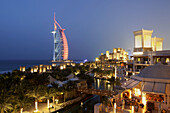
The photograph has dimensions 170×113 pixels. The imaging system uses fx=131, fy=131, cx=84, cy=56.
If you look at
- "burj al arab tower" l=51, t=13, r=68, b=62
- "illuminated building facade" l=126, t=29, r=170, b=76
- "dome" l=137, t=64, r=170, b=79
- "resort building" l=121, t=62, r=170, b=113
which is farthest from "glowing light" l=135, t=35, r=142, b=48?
"burj al arab tower" l=51, t=13, r=68, b=62

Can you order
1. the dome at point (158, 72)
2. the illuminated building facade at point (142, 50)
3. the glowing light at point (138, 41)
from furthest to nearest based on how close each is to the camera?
the glowing light at point (138, 41) → the illuminated building facade at point (142, 50) → the dome at point (158, 72)

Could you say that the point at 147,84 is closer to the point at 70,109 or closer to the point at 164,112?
the point at 164,112

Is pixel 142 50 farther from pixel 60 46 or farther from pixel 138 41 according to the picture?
pixel 60 46

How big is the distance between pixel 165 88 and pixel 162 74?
970 mm

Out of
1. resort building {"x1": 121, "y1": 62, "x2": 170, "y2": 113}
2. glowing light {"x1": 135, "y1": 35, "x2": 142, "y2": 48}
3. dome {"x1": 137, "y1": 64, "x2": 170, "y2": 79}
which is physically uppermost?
glowing light {"x1": 135, "y1": 35, "x2": 142, "y2": 48}

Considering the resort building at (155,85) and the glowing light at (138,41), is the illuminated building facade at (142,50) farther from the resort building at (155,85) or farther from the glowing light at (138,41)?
the resort building at (155,85)

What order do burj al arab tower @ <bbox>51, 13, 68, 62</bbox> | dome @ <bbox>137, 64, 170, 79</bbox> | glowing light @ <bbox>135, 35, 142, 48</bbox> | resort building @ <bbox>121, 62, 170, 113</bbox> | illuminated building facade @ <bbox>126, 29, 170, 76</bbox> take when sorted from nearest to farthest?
1. resort building @ <bbox>121, 62, 170, 113</bbox>
2. dome @ <bbox>137, 64, 170, 79</bbox>
3. illuminated building facade @ <bbox>126, 29, 170, 76</bbox>
4. glowing light @ <bbox>135, 35, 142, 48</bbox>
5. burj al arab tower @ <bbox>51, 13, 68, 62</bbox>

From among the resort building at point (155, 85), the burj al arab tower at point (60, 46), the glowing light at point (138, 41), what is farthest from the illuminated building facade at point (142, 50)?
the burj al arab tower at point (60, 46)

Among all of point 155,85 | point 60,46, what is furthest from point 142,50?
point 60,46

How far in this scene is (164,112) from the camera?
248 inches

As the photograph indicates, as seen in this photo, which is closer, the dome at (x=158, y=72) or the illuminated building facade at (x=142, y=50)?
the dome at (x=158, y=72)

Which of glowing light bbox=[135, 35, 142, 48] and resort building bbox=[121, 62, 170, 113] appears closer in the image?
resort building bbox=[121, 62, 170, 113]

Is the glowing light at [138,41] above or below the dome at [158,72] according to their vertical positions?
above

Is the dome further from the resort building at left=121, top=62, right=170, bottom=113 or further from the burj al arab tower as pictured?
the burj al arab tower
